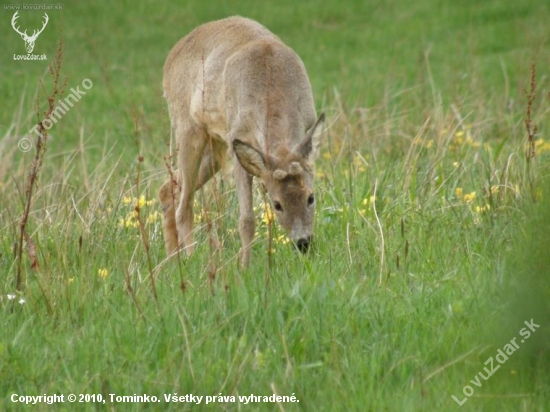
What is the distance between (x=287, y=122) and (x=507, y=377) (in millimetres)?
3186

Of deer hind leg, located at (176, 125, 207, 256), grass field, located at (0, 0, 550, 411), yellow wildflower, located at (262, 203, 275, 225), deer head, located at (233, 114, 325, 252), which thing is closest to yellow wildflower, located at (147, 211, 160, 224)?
grass field, located at (0, 0, 550, 411)

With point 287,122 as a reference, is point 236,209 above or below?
below

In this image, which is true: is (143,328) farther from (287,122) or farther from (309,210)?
(287,122)

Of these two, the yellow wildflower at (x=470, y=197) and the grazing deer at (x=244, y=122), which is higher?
the grazing deer at (x=244, y=122)

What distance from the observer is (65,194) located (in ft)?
A: 28.0

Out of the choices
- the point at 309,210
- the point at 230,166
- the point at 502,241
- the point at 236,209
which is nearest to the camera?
the point at 502,241

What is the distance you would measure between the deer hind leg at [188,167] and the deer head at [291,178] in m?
1.14

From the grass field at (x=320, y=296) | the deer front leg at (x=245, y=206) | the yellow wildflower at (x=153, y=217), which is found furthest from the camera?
the yellow wildflower at (x=153, y=217)

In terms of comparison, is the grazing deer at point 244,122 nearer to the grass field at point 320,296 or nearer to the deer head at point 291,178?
the deer head at point 291,178

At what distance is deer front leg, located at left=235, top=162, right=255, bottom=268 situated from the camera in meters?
7.11

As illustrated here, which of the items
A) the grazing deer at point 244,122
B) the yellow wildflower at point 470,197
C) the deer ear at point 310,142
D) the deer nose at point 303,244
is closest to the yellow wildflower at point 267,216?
the grazing deer at point 244,122

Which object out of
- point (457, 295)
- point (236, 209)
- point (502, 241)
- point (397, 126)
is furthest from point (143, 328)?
point (397, 126)

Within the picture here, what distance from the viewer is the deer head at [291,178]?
263 inches

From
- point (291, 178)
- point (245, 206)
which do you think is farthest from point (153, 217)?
point (291, 178)
